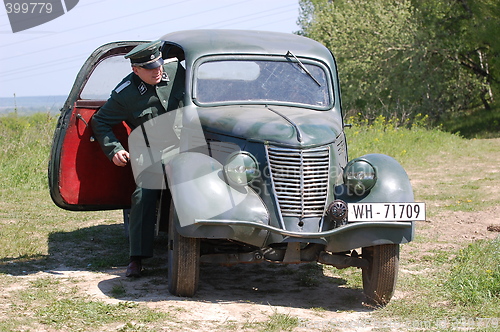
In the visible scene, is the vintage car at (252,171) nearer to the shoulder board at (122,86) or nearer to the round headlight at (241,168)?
the round headlight at (241,168)

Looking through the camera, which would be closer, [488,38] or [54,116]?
[54,116]

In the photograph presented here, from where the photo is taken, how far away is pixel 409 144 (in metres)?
16.9

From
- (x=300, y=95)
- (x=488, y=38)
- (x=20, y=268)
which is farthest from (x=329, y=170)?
(x=488, y=38)

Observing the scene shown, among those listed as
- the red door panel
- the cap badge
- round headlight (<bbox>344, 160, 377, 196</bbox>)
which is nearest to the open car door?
the red door panel

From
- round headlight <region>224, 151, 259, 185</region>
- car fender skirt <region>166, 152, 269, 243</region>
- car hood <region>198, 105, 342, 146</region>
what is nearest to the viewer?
car fender skirt <region>166, 152, 269, 243</region>

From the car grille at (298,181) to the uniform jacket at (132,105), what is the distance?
53.9 inches

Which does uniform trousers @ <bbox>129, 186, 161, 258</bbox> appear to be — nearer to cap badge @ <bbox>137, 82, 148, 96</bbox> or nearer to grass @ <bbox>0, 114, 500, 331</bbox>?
grass @ <bbox>0, 114, 500, 331</bbox>

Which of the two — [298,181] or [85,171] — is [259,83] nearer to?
[298,181]

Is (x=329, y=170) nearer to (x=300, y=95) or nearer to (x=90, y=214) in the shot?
(x=300, y=95)

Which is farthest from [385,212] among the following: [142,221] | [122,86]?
[122,86]

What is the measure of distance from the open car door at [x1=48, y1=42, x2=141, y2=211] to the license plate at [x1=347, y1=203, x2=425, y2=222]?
252cm

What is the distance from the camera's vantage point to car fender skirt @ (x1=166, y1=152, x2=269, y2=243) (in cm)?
486

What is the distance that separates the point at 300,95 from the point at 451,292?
2129 mm

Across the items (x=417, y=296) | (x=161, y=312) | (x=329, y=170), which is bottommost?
(x=417, y=296)
